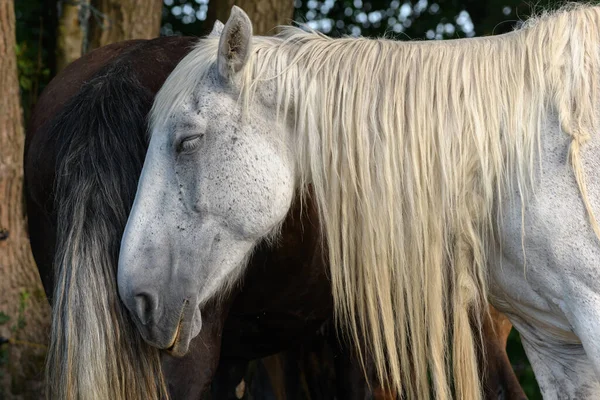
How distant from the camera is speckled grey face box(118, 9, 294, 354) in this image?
8.01 ft

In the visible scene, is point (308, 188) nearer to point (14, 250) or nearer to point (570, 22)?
point (570, 22)

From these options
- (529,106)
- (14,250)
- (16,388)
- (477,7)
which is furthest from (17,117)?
(477,7)

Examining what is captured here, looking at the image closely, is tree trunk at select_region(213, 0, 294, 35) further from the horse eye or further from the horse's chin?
the horse's chin

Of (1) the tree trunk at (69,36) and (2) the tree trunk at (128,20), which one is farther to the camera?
(1) the tree trunk at (69,36)

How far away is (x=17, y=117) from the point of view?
416cm

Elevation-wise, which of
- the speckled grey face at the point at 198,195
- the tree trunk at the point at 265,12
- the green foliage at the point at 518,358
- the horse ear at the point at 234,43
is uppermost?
the horse ear at the point at 234,43

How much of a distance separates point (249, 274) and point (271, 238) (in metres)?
0.30

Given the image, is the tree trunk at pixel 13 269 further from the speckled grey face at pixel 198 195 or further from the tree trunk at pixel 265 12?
the speckled grey face at pixel 198 195

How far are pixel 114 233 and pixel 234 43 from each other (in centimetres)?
67

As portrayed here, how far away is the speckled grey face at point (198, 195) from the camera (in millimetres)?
2441

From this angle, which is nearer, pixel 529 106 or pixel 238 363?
pixel 529 106

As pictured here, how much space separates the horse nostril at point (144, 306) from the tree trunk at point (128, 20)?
105 inches

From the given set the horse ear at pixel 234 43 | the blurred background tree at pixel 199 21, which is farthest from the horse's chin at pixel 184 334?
the blurred background tree at pixel 199 21

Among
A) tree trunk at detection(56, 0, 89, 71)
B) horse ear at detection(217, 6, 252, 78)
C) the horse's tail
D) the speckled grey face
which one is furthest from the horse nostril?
tree trunk at detection(56, 0, 89, 71)
